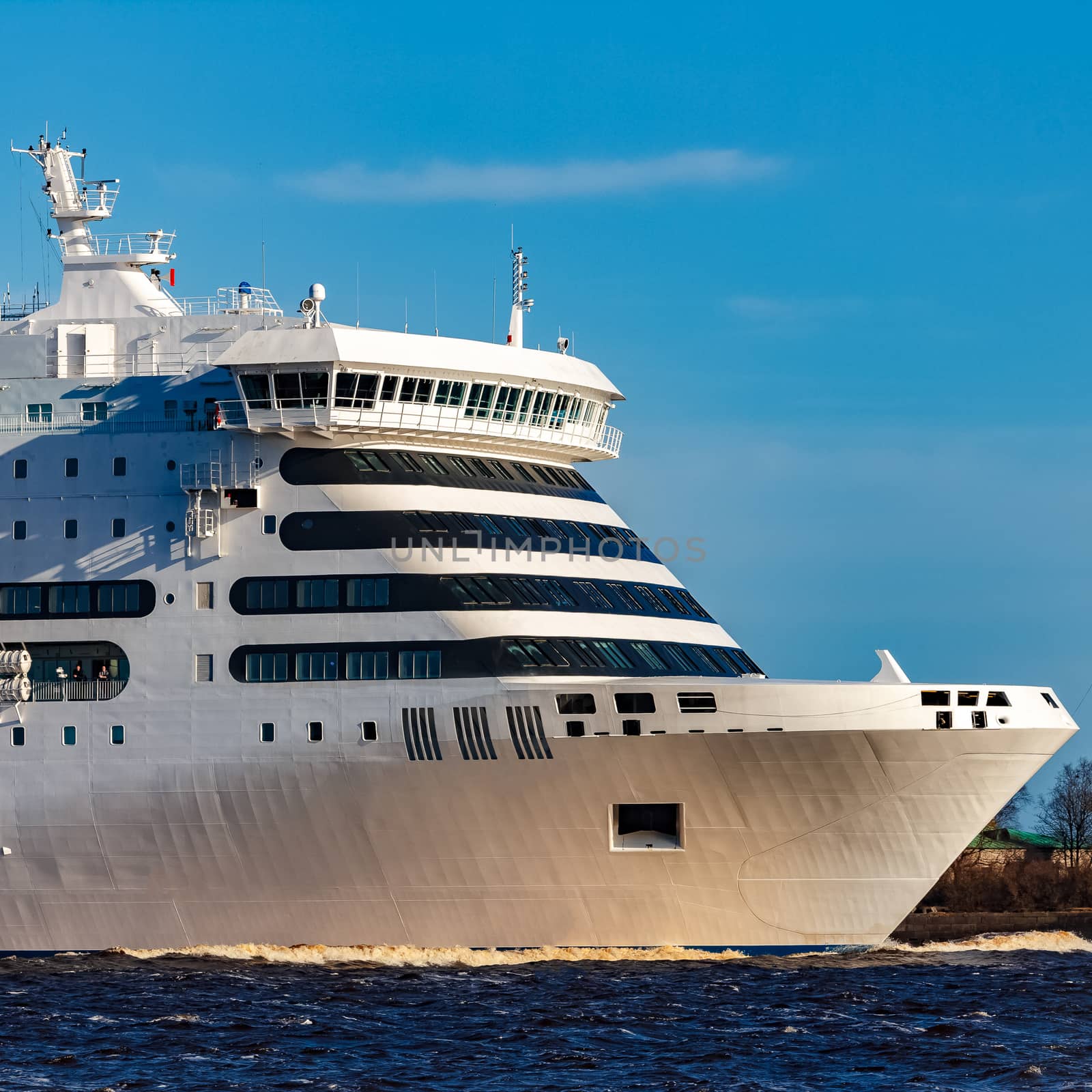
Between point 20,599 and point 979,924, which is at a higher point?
point 20,599

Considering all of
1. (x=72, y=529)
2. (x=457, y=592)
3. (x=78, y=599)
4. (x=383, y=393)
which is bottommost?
(x=457, y=592)

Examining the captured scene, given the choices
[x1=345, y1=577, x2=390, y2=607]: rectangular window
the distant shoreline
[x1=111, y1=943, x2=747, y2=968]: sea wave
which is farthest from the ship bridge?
the distant shoreline

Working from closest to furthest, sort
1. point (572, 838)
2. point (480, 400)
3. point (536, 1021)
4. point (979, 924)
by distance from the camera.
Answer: point (536, 1021)
point (572, 838)
point (480, 400)
point (979, 924)

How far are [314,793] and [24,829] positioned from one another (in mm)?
6045

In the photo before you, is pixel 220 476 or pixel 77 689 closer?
pixel 220 476

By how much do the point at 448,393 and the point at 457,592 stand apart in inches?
164

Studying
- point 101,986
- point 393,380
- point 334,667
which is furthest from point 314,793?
point 393,380

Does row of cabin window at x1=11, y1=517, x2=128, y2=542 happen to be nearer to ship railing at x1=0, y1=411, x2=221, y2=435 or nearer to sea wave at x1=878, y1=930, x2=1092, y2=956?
ship railing at x1=0, y1=411, x2=221, y2=435

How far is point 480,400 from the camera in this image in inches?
1494

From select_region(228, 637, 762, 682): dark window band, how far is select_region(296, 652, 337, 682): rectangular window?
0.04ft

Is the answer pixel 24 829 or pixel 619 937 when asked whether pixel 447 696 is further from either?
pixel 24 829

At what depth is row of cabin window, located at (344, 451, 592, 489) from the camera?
37.1m

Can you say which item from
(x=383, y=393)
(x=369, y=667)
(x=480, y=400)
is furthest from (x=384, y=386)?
(x=369, y=667)

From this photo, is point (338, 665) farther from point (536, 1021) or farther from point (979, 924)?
point (979, 924)
